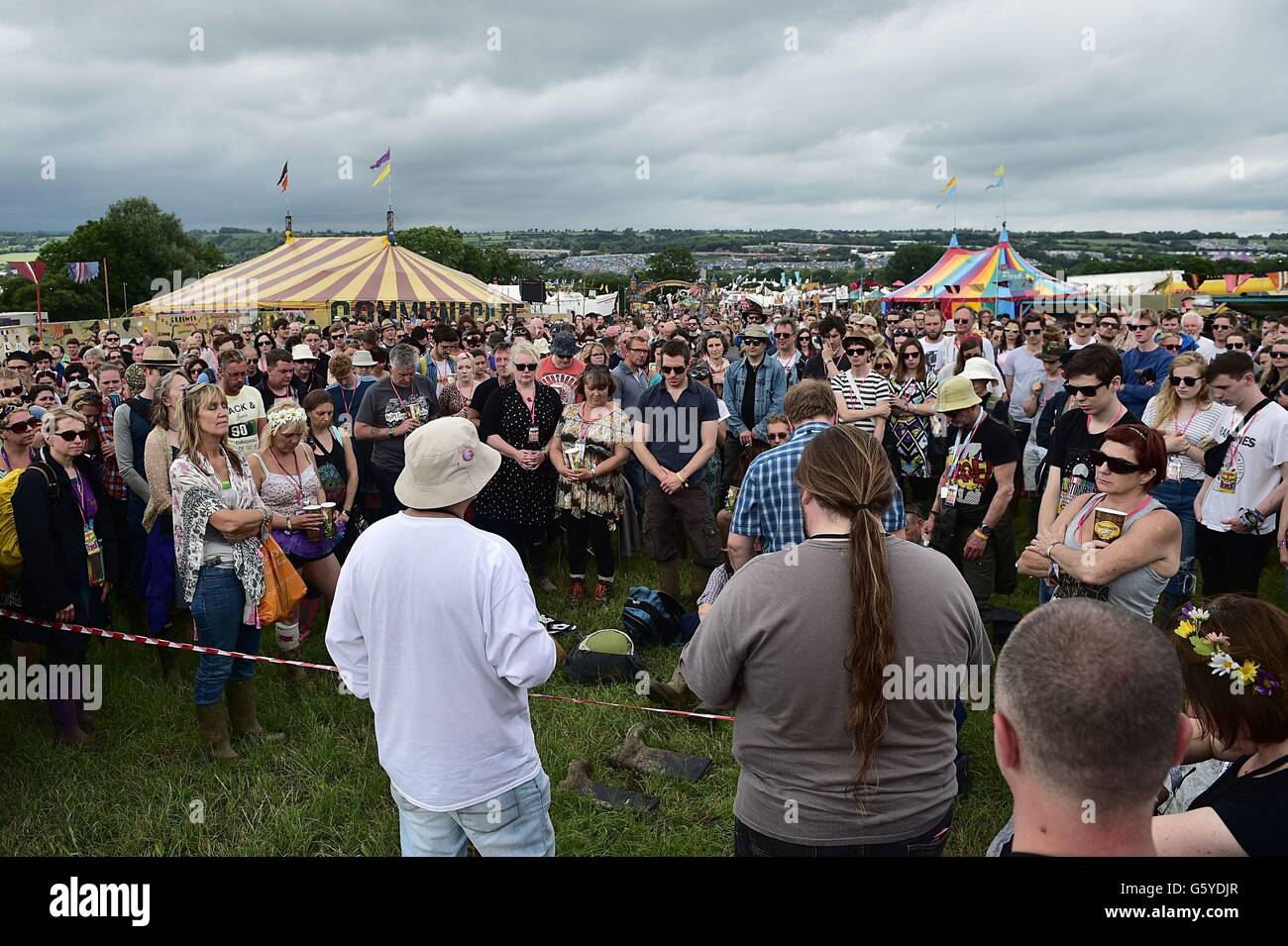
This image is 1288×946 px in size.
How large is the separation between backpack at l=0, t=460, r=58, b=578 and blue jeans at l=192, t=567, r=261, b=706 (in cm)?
96

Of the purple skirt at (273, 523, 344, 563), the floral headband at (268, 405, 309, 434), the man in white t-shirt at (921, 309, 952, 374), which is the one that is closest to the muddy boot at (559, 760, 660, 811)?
the purple skirt at (273, 523, 344, 563)

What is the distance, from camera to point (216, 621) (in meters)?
4.23

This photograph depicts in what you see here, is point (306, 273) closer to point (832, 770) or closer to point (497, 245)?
point (832, 770)

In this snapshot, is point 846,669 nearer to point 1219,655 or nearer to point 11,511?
point 1219,655

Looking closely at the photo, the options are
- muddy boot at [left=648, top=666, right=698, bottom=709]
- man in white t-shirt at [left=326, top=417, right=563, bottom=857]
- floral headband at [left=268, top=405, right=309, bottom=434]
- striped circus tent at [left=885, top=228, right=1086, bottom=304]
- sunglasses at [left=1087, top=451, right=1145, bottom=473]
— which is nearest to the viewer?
man in white t-shirt at [left=326, top=417, right=563, bottom=857]

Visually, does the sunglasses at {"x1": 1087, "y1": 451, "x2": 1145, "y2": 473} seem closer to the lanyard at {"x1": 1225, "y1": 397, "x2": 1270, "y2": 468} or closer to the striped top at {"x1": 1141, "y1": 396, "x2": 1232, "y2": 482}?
the lanyard at {"x1": 1225, "y1": 397, "x2": 1270, "y2": 468}

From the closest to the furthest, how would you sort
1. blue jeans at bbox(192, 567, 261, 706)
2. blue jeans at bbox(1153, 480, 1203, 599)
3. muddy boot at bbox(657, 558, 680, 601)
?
blue jeans at bbox(192, 567, 261, 706), blue jeans at bbox(1153, 480, 1203, 599), muddy boot at bbox(657, 558, 680, 601)

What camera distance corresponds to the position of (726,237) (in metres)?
200

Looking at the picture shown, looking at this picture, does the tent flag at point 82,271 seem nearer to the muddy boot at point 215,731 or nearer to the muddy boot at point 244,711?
the muddy boot at point 244,711

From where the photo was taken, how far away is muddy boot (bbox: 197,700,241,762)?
4344 millimetres

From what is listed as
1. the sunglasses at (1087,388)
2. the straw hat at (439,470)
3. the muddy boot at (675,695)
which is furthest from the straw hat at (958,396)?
the straw hat at (439,470)

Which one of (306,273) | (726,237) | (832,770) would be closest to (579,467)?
(832,770)

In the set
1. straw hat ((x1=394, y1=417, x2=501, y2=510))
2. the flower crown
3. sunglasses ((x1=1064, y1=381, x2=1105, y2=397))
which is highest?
sunglasses ((x1=1064, y1=381, x2=1105, y2=397))
